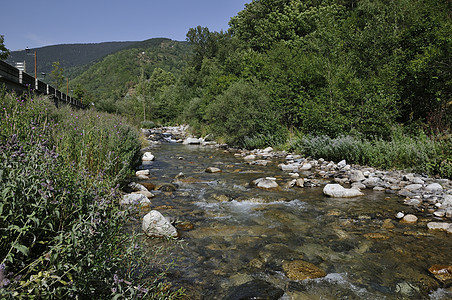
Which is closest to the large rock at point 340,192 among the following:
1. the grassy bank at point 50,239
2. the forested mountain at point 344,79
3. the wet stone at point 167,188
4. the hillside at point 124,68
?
the wet stone at point 167,188

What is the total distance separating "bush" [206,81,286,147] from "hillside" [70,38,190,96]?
9159 cm

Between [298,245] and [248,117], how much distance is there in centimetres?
1719

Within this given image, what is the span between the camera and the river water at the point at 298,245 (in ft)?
13.4

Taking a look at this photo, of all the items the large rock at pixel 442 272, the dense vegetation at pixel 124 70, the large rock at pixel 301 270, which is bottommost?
the large rock at pixel 301 270

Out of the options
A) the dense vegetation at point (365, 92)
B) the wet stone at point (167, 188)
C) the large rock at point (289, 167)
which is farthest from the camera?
the dense vegetation at point (365, 92)

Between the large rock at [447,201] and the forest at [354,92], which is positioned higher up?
the forest at [354,92]

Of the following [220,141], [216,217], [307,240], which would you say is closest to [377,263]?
[307,240]

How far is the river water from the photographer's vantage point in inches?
161

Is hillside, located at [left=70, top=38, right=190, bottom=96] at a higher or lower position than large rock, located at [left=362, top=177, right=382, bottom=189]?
higher

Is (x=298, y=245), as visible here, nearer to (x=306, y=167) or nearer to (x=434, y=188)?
(x=434, y=188)

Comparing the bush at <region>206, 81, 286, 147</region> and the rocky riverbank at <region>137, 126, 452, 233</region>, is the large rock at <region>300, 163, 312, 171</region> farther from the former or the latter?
the bush at <region>206, 81, 286, 147</region>

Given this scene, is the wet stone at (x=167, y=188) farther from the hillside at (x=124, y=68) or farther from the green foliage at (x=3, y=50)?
the hillside at (x=124, y=68)

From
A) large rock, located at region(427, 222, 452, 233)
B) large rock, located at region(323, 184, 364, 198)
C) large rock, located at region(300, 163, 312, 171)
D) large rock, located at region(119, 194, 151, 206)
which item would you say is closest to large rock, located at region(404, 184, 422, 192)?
large rock, located at region(323, 184, 364, 198)

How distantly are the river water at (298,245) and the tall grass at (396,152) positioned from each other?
287 centimetres
